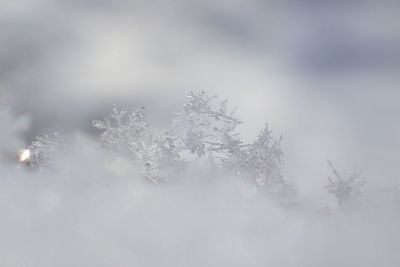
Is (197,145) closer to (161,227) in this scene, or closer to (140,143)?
(140,143)

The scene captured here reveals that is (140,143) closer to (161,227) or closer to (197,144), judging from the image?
(197,144)

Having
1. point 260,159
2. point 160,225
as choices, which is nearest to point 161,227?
point 160,225

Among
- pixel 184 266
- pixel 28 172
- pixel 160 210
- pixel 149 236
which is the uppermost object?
pixel 28 172

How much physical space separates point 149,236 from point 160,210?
14.3 inches

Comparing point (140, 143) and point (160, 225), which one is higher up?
point (140, 143)

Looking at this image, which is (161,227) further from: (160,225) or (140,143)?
(140,143)

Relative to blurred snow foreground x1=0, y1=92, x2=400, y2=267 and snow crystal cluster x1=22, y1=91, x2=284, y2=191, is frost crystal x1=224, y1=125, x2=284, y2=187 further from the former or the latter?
blurred snow foreground x1=0, y1=92, x2=400, y2=267

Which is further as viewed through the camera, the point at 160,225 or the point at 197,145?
the point at 197,145

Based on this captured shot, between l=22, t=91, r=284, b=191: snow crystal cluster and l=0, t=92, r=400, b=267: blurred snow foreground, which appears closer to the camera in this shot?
l=0, t=92, r=400, b=267: blurred snow foreground

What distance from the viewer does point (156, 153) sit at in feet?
73.5

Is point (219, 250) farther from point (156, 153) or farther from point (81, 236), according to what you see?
point (156, 153)

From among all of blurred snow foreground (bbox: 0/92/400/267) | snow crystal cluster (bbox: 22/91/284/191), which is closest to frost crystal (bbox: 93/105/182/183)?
snow crystal cluster (bbox: 22/91/284/191)

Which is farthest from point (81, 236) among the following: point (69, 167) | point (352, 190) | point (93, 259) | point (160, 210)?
point (352, 190)

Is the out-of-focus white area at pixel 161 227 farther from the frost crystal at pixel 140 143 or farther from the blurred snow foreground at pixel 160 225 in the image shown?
the frost crystal at pixel 140 143
